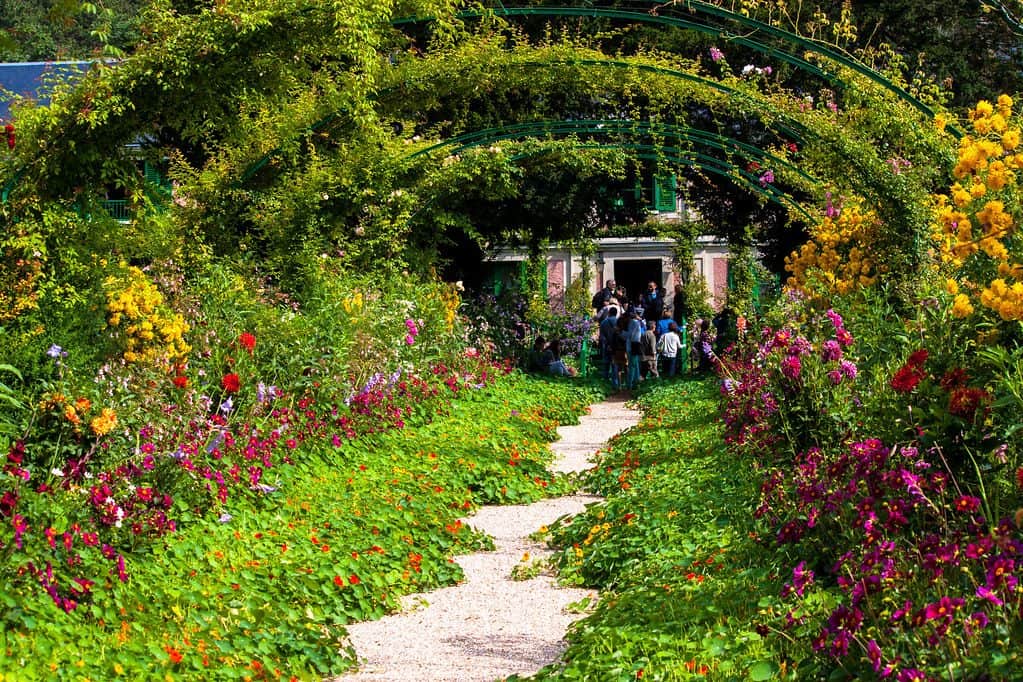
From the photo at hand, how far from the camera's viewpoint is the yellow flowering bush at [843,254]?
1061cm

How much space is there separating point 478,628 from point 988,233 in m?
2.75

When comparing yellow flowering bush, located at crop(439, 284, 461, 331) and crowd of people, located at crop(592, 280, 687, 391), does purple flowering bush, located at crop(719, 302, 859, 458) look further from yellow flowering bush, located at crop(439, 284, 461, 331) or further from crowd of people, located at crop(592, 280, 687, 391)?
crowd of people, located at crop(592, 280, 687, 391)

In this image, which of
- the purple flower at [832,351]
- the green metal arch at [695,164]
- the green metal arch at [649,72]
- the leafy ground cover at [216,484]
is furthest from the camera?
the green metal arch at [695,164]

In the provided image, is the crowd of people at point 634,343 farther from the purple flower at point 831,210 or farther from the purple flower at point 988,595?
the purple flower at point 988,595

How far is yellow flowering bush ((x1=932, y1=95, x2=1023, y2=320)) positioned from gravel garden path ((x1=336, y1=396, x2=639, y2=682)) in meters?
2.18

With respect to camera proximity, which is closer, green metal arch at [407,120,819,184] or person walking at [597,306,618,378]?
green metal arch at [407,120,819,184]

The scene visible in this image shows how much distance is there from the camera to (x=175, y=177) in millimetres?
11078

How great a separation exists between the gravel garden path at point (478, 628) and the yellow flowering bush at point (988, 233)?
2178 mm

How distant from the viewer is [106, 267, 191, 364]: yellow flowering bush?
265 inches

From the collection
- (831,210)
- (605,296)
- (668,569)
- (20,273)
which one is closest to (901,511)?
(668,569)

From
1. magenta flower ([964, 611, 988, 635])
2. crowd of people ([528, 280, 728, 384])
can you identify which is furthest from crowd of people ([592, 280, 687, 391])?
magenta flower ([964, 611, 988, 635])

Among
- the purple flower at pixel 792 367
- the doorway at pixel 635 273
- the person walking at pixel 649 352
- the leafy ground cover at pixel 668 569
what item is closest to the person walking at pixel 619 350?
the person walking at pixel 649 352

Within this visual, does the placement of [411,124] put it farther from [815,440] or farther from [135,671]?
[135,671]

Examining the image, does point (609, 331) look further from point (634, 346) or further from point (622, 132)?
point (622, 132)
